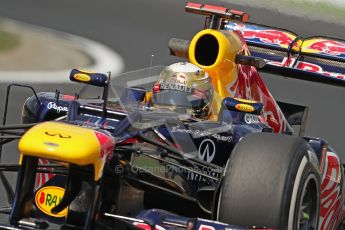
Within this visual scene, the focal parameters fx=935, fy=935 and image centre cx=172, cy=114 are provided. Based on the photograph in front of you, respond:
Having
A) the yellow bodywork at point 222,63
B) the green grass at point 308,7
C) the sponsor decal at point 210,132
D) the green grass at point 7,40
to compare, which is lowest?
the green grass at point 7,40

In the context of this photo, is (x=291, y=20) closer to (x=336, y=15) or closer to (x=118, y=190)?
(x=336, y=15)

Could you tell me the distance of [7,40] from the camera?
39.6 ft

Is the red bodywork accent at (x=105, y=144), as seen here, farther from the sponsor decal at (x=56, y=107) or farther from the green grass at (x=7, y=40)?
the green grass at (x=7, y=40)

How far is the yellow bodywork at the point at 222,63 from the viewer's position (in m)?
7.21

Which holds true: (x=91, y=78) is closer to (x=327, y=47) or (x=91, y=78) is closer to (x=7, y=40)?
(x=327, y=47)

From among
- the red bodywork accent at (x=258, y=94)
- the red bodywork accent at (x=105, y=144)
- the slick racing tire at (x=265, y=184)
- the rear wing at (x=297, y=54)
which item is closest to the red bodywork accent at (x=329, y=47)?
the rear wing at (x=297, y=54)

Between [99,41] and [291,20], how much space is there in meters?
2.79

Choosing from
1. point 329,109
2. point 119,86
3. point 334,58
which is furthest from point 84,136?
point 329,109

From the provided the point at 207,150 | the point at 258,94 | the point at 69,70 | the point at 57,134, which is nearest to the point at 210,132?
the point at 207,150

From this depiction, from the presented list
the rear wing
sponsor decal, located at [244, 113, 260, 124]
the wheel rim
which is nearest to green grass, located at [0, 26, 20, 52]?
the rear wing

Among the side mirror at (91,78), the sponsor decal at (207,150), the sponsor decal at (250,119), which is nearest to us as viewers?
the sponsor decal at (207,150)

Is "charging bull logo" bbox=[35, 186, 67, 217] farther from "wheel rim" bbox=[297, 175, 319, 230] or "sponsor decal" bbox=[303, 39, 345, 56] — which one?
"sponsor decal" bbox=[303, 39, 345, 56]

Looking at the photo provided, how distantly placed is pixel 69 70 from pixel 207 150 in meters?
5.46

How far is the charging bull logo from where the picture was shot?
18.9 feet
